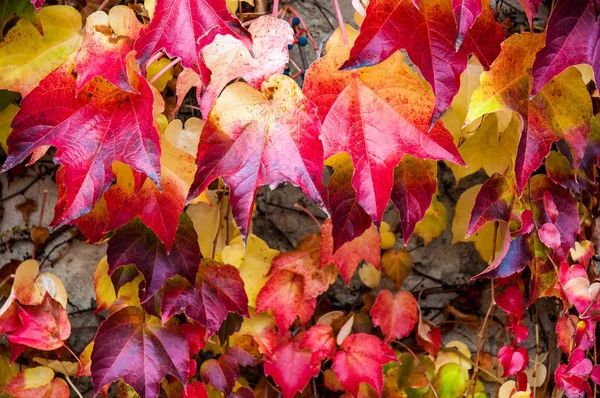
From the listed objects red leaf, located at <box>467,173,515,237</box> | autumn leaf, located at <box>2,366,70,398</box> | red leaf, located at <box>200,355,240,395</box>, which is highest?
red leaf, located at <box>467,173,515,237</box>

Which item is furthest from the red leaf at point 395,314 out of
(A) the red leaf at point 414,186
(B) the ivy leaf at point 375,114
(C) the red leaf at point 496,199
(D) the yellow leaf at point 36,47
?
(D) the yellow leaf at point 36,47

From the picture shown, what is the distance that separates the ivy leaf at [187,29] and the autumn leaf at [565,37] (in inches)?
17.2

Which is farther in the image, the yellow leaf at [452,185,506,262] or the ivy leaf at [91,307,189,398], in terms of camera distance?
the yellow leaf at [452,185,506,262]

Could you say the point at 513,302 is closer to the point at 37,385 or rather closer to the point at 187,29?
the point at 187,29

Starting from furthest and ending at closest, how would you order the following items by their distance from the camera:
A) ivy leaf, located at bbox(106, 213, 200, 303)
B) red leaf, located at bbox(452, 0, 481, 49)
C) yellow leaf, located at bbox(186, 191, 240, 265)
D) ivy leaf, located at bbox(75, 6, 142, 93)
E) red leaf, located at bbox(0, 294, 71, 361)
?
yellow leaf, located at bbox(186, 191, 240, 265) < red leaf, located at bbox(0, 294, 71, 361) < ivy leaf, located at bbox(106, 213, 200, 303) < ivy leaf, located at bbox(75, 6, 142, 93) < red leaf, located at bbox(452, 0, 481, 49)

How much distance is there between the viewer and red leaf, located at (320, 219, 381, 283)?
118 centimetres

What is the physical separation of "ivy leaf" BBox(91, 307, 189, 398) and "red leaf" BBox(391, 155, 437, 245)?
1.72 feet

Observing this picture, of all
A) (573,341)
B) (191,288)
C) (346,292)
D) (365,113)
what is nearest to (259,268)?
(191,288)

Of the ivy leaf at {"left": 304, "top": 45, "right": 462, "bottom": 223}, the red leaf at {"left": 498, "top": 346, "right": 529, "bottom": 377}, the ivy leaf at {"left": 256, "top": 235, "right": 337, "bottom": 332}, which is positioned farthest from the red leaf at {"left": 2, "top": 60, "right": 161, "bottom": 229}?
the red leaf at {"left": 498, "top": 346, "right": 529, "bottom": 377}

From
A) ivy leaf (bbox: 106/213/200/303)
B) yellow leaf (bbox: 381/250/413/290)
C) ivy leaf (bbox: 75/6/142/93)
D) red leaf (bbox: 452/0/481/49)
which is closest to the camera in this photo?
red leaf (bbox: 452/0/481/49)

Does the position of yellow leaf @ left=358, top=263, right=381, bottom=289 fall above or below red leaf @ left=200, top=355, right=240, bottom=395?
above

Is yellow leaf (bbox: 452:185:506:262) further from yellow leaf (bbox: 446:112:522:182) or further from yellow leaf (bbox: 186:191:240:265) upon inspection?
yellow leaf (bbox: 186:191:240:265)

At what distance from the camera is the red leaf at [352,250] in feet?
3.88

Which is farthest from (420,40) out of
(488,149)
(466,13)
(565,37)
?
(488,149)
